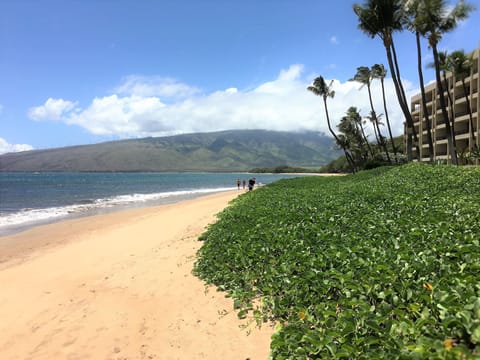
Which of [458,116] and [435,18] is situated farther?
[458,116]

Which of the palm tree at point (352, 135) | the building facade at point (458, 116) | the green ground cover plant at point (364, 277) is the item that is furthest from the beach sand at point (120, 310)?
the palm tree at point (352, 135)

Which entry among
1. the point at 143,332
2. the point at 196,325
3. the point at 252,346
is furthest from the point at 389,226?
the point at 143,332

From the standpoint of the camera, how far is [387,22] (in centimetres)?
2297

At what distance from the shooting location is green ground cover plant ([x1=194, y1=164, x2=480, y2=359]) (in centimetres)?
257

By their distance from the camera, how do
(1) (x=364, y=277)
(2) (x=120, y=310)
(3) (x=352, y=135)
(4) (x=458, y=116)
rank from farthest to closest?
(3) (x=352, y=135), (4) (x=458, y=116), (2) (x=120, y=310), (1) (x=364, y=277)

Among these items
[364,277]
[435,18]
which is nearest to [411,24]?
[435,18]

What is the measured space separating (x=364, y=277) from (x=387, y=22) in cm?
2489

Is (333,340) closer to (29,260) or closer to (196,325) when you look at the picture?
(196,325)

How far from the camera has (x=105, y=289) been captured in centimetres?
700

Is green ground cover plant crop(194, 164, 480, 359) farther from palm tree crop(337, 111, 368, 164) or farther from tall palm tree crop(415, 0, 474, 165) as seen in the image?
palm tree crop(337, 111, 368, 164)

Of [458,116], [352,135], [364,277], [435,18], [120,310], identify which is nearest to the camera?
[364,277]

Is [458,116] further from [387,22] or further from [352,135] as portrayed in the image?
[387,22]

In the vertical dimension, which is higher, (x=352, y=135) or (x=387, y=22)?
(x=387, y=22)

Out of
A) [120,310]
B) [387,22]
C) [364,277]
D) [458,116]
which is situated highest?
[387,22]
